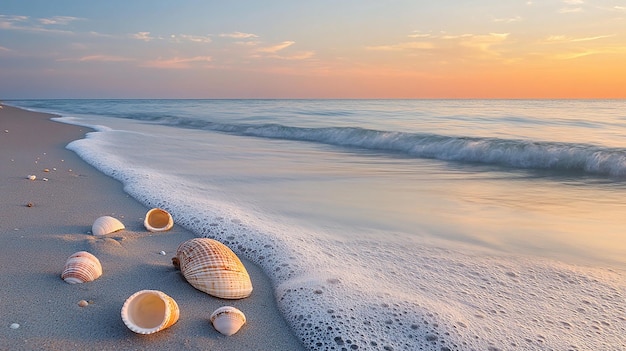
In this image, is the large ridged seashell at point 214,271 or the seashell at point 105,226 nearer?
the large ridged seashell at point 214,271

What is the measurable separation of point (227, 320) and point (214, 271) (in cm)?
40

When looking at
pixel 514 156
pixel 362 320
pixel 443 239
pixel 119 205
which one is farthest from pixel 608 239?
pixel 514 156

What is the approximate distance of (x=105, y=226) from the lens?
11.8 ft

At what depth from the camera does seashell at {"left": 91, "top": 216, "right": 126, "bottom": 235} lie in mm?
3566

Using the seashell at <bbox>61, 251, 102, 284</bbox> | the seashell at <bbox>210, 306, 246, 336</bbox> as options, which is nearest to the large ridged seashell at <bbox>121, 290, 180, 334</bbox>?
the seashell at <bbox>210, 306, 246, 336</bbox>

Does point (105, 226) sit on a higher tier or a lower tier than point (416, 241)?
higher

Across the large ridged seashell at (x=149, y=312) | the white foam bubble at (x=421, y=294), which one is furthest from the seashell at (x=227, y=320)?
the white foam bubble at (x=421, y=294)

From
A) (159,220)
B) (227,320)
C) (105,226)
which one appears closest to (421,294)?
(227,320)

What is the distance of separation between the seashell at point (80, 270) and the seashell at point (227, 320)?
0.81 m

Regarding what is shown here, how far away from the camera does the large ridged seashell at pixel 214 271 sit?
2641mm

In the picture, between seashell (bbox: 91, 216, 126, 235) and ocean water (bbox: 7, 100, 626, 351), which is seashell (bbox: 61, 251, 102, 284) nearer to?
seashell (bbox: 91, 216, 126, 235)

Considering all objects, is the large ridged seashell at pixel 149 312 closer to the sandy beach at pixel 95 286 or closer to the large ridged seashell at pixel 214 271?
the sandy beach at pixel 95 286

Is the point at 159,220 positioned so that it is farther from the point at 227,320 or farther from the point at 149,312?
the point at 227,320

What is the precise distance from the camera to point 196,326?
7.71 ft
